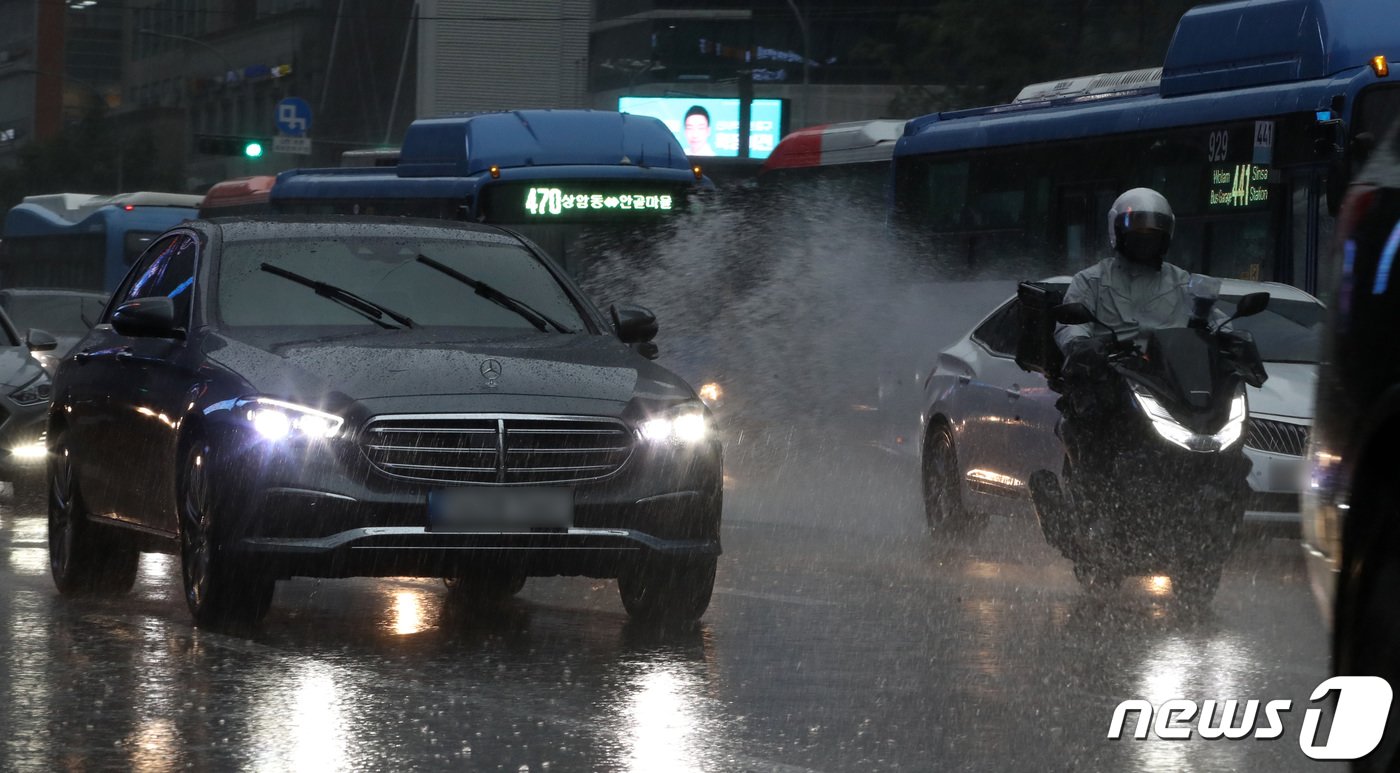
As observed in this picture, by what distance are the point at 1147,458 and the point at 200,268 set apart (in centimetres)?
405

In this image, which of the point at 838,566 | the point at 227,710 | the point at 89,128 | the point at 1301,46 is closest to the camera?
the point at 227,710

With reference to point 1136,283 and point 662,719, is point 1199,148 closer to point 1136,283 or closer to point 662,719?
point 1136,283

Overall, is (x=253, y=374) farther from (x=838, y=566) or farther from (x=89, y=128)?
(x=89, y=128)

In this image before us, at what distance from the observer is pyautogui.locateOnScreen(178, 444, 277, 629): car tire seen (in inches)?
345

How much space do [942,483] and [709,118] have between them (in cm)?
6224

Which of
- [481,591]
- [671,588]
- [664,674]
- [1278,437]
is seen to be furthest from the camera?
[1278,437]

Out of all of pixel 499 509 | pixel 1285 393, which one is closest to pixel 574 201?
pixel 1285 393

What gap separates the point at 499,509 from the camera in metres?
8.66

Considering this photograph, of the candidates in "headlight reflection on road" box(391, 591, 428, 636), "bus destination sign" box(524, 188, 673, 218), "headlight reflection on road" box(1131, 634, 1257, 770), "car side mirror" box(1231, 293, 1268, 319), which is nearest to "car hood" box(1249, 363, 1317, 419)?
"car side mirror" box(1231, 293, 1268, 319)

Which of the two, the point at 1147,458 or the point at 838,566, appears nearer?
the point at 1147,458

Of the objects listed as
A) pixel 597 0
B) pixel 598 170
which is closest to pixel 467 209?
pixel 598 170

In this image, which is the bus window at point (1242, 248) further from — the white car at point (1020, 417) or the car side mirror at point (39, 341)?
the car side mirror at point (39, 341)

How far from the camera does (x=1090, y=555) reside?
10.5 meters

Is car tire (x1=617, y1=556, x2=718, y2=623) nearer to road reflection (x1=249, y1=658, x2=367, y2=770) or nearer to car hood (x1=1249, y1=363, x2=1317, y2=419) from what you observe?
road reflection (x1=249, y1=658, x2=367, y2=770)
